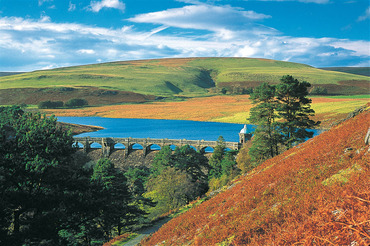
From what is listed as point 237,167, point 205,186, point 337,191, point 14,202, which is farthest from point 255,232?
point 205,186

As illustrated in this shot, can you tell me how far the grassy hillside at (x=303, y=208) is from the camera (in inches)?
237

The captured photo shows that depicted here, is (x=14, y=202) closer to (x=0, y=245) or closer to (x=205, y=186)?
(x=0, y=245)

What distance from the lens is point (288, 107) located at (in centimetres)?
4088

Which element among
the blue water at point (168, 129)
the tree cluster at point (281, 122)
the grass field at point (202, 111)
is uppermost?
the tree cluster at point (281, 122)

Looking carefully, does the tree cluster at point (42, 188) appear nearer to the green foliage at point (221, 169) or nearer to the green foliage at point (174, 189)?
the green foliage at point (174, 189)

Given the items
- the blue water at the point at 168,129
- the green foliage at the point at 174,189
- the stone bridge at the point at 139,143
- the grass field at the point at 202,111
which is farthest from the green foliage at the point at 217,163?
the grass field at the point at 202,111

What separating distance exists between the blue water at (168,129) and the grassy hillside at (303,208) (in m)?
92.7

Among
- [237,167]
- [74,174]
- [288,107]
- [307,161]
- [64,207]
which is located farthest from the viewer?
[237,167]

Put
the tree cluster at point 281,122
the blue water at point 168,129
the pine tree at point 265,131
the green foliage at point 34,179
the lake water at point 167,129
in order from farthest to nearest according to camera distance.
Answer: the blue water at point 168,129, the lake water at point 167,129, the pine tree at point 265,131, the tree cluster at point 281,122, the green foliage at point 34,179

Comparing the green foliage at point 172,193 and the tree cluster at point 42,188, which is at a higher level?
the tree cluster at point 42,188

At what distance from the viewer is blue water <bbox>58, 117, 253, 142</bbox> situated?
118m

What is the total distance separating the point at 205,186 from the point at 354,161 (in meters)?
43.3

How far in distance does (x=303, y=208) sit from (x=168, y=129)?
129088 mm

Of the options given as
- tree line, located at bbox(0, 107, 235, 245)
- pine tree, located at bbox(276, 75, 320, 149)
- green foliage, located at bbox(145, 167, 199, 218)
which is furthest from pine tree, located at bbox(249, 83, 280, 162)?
tree line, located at bbox(0, 107, 235, 245)
